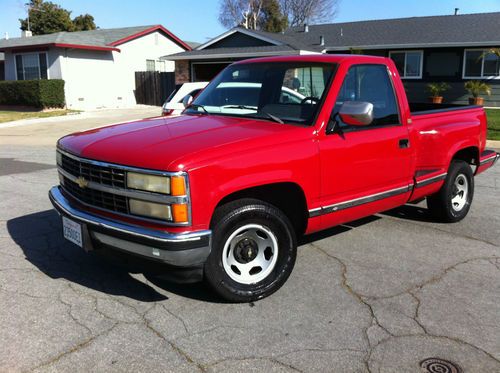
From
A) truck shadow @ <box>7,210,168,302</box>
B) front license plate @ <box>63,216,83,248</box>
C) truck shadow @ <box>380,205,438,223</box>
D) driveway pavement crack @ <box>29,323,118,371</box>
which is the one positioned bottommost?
truck shadow @ <box>380,205,438,223</box>

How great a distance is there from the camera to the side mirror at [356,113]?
3.95m

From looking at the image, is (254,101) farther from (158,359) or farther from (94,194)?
(158,359)

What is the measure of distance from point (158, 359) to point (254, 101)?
2485 mm

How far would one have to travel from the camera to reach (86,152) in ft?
12.3

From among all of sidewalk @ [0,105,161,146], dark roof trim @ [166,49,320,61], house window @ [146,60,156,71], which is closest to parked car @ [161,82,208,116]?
sidewalk @ [0,105,161,146]

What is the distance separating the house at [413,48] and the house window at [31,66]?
6.74 meters

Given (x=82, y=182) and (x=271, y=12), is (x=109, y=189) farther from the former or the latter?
(x=271, y=12)

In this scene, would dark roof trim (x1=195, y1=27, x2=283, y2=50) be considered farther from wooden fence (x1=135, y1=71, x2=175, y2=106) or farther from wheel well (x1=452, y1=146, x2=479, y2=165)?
wheel well (x1=452, y1=146, x2=479, y2=165)

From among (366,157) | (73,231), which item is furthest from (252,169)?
(73,231)

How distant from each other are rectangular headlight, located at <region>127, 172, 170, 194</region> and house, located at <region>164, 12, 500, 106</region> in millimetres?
19279

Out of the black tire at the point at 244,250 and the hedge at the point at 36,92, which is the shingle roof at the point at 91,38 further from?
the black tire at the point at 244,250

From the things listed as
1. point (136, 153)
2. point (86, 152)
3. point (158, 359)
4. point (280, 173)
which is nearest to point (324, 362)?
point (158, 359)

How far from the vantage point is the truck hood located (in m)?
3.37

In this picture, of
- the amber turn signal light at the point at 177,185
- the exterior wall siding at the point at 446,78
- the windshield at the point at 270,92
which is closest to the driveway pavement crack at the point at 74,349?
the amber turn signal light at the point at 177,185
